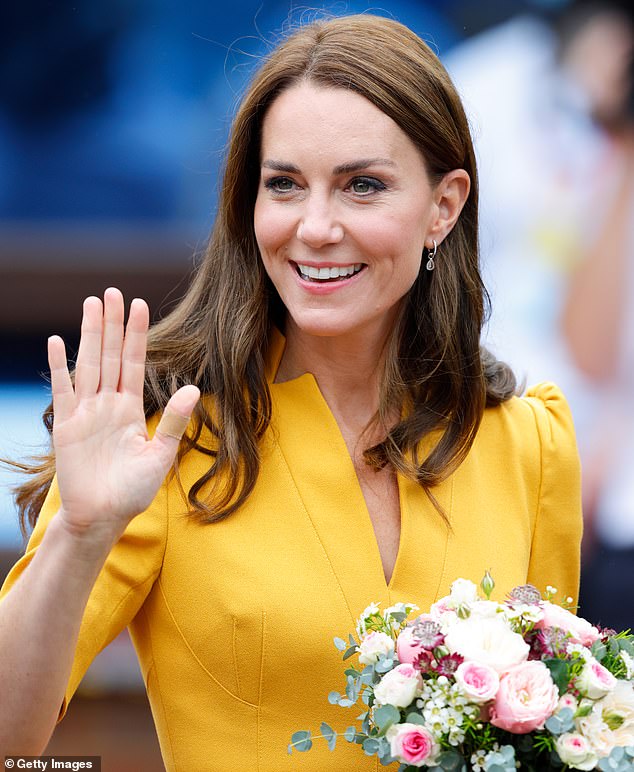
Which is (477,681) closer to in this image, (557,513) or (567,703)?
(567,703)

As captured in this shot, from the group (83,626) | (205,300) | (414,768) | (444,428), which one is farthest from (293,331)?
(414,768)

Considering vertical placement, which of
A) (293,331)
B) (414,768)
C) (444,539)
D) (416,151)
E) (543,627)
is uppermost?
(416,151)

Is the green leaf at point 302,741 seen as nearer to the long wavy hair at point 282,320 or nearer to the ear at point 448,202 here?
the long wavy hair at point 282,320

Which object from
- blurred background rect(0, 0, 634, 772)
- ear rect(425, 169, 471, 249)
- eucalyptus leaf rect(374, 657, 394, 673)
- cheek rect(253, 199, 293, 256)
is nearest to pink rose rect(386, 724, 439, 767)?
eucalyptus leaf rect(374, 657, 394, 673)

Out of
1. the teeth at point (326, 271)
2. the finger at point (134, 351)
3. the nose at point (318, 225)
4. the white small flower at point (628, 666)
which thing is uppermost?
the nose at point (318, 225)

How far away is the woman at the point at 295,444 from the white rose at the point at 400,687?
1.12ft

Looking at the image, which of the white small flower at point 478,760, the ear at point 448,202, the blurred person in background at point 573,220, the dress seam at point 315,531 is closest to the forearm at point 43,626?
the dress seam at point 315,531

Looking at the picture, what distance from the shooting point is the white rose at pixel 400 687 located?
184 cm

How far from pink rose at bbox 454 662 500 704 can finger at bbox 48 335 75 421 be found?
70cm

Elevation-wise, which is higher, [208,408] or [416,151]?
[416,151]

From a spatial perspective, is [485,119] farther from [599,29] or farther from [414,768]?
[414,768]

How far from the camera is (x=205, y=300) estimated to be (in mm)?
2549

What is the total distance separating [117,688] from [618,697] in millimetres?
3182

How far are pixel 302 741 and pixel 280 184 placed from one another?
979 mm
